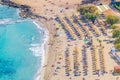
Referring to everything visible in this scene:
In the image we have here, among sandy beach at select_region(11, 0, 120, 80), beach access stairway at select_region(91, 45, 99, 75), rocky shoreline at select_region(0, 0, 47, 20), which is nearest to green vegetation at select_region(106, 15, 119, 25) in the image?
sandy beach at select_region(11, 0, 120, 80)

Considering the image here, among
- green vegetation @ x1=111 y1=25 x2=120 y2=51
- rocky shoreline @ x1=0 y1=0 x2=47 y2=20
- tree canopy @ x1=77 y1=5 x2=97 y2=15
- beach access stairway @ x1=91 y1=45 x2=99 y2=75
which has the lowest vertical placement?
beach access stairway @ x1=91 y1=45 x2=99 y2=75

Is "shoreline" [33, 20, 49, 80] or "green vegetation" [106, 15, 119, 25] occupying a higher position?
"green vegetation" [106, 15, 119, 25]

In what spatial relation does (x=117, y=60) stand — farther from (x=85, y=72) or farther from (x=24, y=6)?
(x=24, y=6)

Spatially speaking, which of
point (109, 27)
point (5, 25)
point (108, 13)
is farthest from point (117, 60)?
point (5, 25)

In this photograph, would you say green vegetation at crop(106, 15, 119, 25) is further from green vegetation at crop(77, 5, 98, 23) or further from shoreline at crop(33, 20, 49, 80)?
shoreline at crop(33, 20, 49, 80)

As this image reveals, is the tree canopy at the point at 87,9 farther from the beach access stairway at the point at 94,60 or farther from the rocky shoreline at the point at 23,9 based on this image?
the beach access stairway at the point at 94,60
